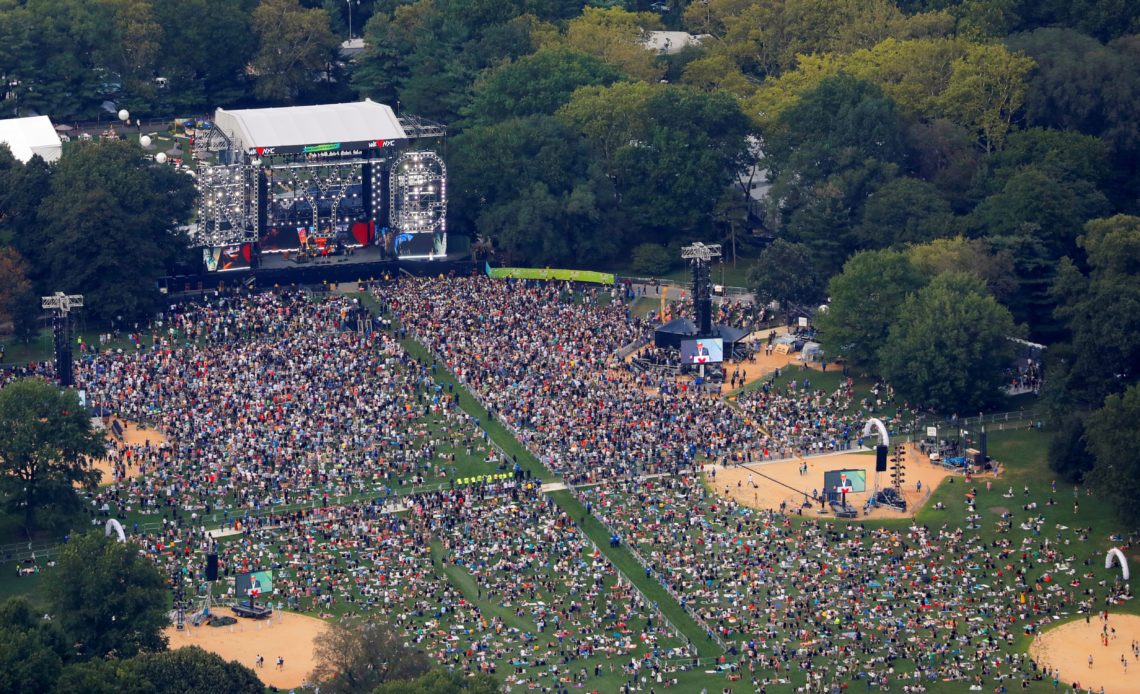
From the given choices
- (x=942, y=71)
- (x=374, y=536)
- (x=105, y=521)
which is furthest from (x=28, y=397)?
(x=942, y=71)

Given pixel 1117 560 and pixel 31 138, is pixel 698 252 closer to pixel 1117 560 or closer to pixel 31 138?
pixel 1117 560

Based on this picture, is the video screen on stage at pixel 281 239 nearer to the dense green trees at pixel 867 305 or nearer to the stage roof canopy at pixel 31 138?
the stage roof canopy at pixel 31 138

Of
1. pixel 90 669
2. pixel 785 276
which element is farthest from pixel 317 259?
pixel 90 669

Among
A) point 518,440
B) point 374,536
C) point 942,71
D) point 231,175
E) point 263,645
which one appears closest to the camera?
point 263,645

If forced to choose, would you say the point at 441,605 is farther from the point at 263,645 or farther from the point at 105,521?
the point at 105,521

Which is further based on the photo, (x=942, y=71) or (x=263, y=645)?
(x=942, y=71)

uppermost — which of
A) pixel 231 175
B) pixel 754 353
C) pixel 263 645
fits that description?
pixel 231 175
